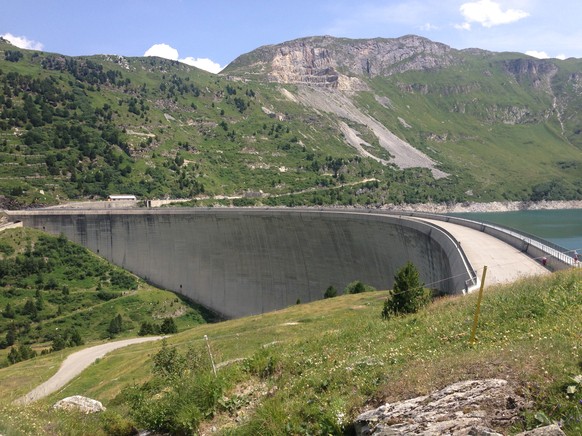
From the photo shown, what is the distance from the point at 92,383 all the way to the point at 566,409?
31.6 metres

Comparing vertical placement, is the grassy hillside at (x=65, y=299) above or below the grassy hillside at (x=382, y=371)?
below

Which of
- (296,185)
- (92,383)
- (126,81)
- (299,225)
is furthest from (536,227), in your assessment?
(126,81)

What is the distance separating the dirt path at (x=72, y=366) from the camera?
32156mm

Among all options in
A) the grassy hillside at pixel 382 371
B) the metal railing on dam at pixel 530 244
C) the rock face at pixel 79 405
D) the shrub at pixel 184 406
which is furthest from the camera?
the metal railing on dam at pixel 530 244

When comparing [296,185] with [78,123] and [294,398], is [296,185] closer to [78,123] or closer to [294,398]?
[78,123]

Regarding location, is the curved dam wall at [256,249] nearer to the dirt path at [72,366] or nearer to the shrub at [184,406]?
the shrub at [184,406]

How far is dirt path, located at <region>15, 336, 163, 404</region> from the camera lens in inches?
1266

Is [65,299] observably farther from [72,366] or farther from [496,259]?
[496,259]

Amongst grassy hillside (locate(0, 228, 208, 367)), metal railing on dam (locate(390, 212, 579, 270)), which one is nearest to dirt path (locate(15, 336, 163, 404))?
grassy hillside (locate(0, 228, 208, 367))

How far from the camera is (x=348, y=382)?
977 centimetres

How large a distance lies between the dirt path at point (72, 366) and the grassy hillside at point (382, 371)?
19702mm

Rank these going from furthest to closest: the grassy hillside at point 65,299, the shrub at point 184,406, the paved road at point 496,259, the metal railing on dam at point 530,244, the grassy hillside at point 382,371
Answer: the grassy hillside at point 65,299 → the metal railing on dam at point 530,244 → the paved road at point 496,259 → the shrub at point 184,406 → the grassy hillside at point 382,371

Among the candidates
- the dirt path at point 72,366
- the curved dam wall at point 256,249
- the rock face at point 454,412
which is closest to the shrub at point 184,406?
the rock face at point 454,412

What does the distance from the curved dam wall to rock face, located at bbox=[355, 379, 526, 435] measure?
1884 centimetres
